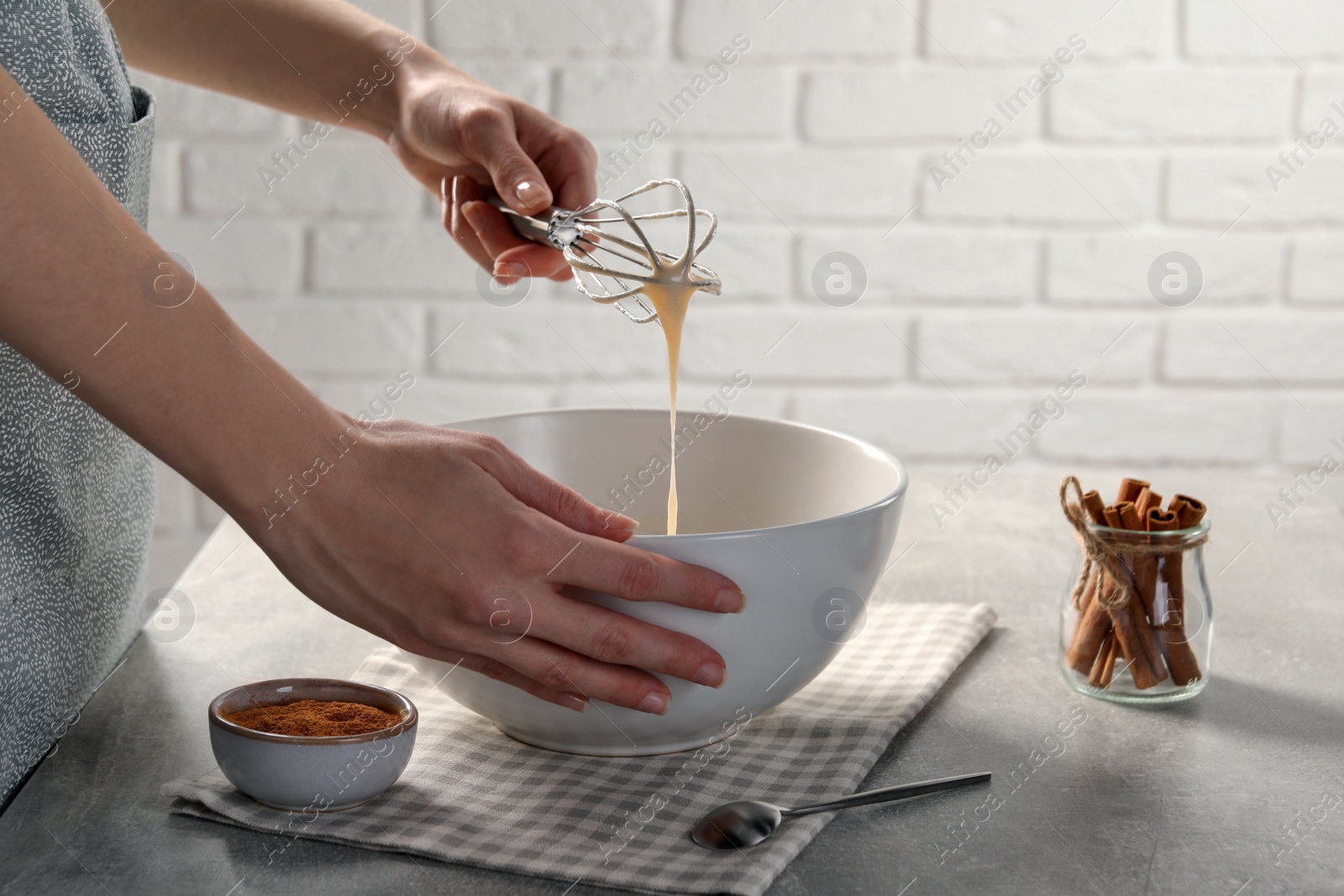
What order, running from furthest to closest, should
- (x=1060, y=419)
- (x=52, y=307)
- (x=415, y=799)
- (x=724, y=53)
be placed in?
(x=1060, y=419) → (x=724, y=53) → (x=415, y=799) → (x=52, y=307)

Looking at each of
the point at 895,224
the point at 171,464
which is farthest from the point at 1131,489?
the point at 895,224

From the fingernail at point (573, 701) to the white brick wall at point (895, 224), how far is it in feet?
3.53

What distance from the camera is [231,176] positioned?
1.60 metres

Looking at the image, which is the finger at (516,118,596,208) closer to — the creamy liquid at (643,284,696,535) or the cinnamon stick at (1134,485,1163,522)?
the creamy liquid at (643,284,696,535)

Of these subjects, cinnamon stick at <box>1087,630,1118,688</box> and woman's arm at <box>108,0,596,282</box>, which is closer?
cinnamon stick at <box>1087,630,1118,688</box>

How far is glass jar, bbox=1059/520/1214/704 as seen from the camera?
0.70 metres

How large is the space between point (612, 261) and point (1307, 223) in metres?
0.93

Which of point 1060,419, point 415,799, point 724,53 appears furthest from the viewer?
point 1060,419

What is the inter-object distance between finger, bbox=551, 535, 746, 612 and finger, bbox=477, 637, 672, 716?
0.04 m

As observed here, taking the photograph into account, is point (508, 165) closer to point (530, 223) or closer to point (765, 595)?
point (530, 223)

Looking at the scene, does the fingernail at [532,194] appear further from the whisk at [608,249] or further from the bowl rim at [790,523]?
the bowl rim at [790,523]

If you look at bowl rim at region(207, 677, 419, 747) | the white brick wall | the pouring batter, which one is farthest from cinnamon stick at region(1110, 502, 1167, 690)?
the white brick wall

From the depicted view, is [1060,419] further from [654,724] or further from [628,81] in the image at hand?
[654,724]

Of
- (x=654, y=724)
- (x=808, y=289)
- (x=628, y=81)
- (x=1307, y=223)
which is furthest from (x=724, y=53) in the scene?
(x=654, y=724)
